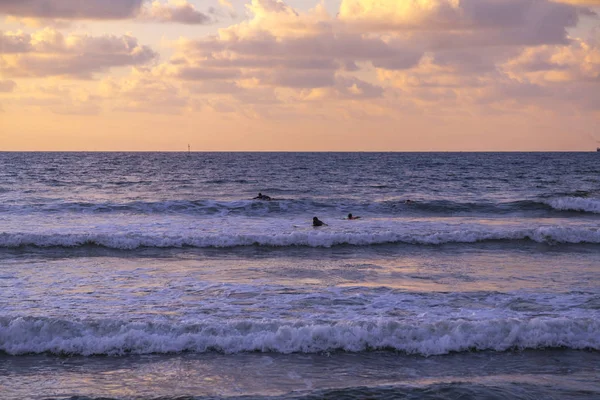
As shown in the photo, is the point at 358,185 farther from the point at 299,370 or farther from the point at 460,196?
the point at 299,370

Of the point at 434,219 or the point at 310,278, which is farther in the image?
the point at 434,219

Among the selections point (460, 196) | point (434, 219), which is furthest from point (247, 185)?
point (434, 219)

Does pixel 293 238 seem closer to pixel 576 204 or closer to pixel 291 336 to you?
pixel 291 336

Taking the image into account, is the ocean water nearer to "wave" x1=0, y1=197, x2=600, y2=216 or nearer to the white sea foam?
"wave" x1=0, y1=197, x2=600, y2=216

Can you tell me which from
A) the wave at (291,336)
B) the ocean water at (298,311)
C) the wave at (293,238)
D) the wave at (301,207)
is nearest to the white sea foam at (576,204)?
the wave at (301,207)

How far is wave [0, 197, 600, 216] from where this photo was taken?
32469mm

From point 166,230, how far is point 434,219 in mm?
13023

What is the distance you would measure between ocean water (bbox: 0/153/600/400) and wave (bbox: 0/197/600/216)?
490cm

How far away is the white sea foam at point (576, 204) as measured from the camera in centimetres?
3369

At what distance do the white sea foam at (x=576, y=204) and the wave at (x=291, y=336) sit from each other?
24776 mm

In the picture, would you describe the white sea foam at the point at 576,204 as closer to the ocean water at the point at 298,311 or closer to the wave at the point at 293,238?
the ocean water at the point at 298,311

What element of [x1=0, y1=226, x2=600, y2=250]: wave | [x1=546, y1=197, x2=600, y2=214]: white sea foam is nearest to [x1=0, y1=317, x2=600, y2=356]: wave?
[x1=0, y1=226, x2=600, y2=250]: wave

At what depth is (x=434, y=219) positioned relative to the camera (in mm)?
29797

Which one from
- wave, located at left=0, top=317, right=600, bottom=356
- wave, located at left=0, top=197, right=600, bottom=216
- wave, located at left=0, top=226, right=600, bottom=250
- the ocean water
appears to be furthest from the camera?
wave, located at left=0, top=197, right=600, bottom=216
